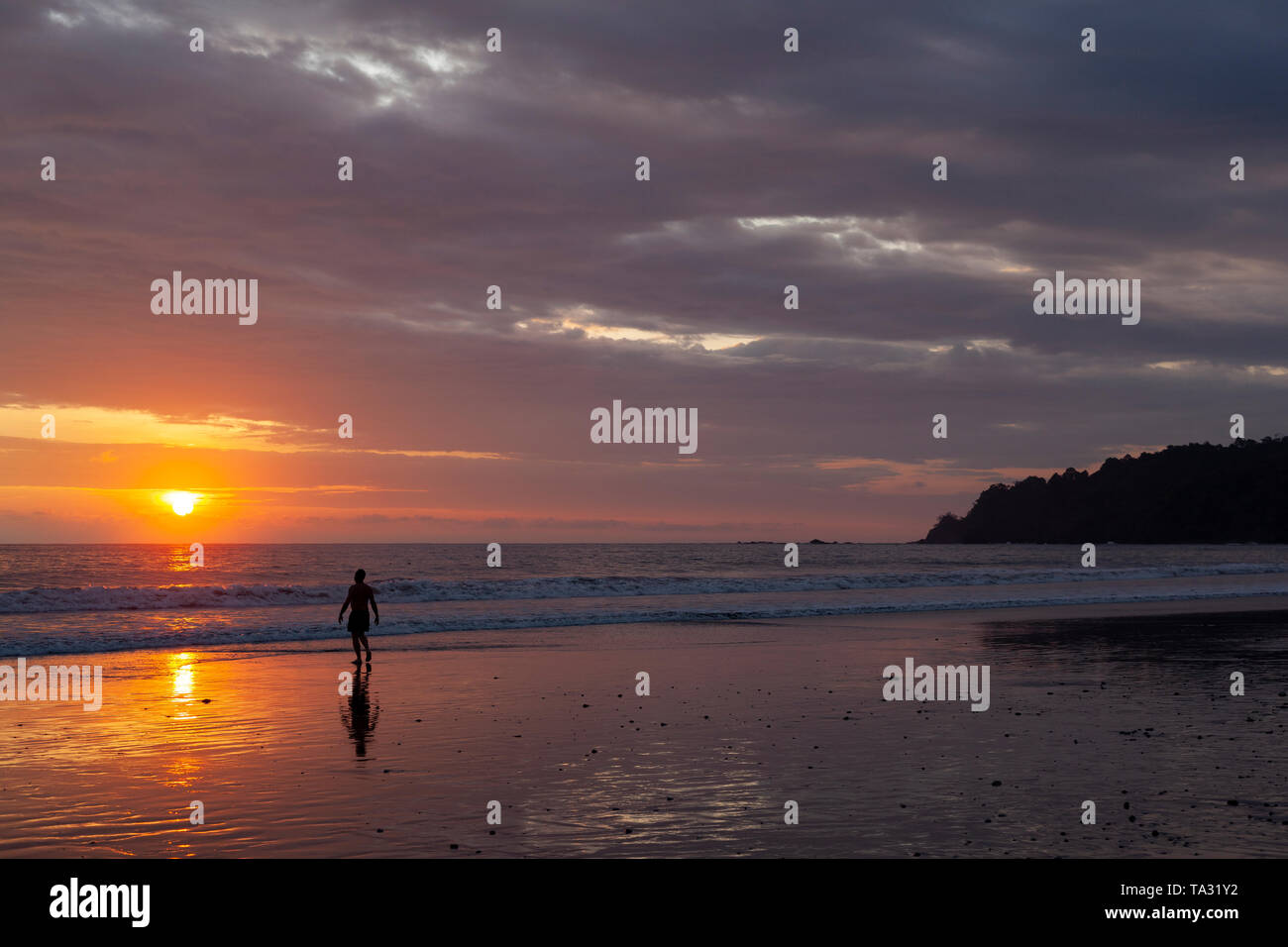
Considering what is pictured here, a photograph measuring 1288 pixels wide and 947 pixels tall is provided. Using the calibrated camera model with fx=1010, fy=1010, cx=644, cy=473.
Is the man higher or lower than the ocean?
higher

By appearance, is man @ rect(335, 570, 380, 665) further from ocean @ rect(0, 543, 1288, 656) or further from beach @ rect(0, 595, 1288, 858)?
ocean @ rect(0, 543, 1288, 656)

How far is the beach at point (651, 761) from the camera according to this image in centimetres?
951

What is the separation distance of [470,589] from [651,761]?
38923 mm

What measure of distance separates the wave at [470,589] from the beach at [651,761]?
18605 millimetres

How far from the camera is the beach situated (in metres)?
9.51

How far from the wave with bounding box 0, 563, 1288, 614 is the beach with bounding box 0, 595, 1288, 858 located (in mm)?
18605

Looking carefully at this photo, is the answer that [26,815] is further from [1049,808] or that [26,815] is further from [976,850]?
[1049,808]

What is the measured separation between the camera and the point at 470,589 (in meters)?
50.8

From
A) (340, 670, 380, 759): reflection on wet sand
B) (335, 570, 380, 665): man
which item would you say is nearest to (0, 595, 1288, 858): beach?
(340, 670, 380, 759): reflection on wet sand

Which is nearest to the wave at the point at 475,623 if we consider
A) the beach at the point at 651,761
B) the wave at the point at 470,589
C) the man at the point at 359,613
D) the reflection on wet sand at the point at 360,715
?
the man at the point at 359,613

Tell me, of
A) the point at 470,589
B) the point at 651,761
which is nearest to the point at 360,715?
the point at 651,761

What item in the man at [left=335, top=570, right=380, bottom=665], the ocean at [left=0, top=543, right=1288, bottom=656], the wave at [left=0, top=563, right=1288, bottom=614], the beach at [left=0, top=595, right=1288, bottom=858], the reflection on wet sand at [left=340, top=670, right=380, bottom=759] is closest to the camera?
the beach at [left=0, top=595, right=1288, bottom=858]

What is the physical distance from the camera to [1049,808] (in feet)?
34.2
